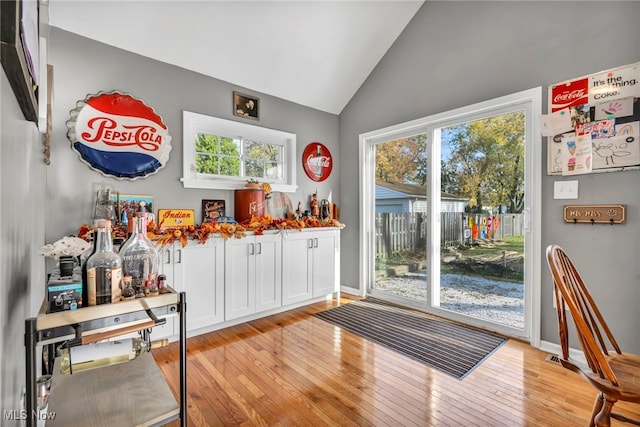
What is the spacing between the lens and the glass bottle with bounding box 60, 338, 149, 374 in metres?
1.09

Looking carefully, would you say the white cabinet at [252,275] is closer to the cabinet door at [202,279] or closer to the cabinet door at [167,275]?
the cabinet door at [202,279]

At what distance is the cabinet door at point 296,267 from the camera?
3.24 meters

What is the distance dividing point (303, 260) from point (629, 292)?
273 cm

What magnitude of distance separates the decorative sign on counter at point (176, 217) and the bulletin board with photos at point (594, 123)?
10.4 ft

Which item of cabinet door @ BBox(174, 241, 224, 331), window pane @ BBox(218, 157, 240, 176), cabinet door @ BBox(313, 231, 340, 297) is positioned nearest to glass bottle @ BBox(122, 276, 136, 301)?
cabinet door @ BBox(174, 241, 224, 331)

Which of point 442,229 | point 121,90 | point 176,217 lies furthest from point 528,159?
point 121,90

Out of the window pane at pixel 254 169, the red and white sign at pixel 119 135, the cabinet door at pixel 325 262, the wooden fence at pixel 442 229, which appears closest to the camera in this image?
the red and white sign at pixel 119 135

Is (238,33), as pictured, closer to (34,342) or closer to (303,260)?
(303,260)

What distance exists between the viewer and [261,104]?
11.2 ft

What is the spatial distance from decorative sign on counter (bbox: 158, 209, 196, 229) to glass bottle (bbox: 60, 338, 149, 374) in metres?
1.68

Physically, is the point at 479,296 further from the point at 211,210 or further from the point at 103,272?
the point at 103,272

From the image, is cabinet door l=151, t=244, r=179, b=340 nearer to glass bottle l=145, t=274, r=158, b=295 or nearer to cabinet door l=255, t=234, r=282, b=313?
cabinet door l=255, t=234, r=282, b=313

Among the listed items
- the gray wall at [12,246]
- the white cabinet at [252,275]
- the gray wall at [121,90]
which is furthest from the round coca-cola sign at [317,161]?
the gray wall at [12,246]

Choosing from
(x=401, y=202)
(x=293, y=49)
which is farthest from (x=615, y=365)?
(x=293, y=49)
